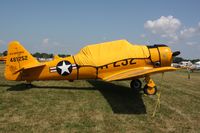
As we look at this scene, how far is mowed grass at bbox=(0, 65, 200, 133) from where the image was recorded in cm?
666

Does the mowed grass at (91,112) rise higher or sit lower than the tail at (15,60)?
lower

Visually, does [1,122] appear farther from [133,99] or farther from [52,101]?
[133,99]

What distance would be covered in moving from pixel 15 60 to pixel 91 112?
582cm

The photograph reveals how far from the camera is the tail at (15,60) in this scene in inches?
464

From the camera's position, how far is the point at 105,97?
1062cm

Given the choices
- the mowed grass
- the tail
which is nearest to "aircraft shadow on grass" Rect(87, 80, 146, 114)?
the mowed grass

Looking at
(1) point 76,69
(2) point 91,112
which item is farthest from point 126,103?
(1) point 76,69

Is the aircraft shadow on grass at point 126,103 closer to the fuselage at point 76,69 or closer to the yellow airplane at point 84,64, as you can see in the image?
the yellow airplane at point 84,64

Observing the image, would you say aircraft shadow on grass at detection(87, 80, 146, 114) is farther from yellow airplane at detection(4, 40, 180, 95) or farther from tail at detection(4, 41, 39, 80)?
tail at detection(4, 41, 39, 80)

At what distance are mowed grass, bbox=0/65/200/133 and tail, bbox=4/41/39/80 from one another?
88 cm

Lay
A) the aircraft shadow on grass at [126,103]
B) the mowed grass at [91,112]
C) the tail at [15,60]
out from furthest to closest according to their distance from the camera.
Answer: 1. the tail at [15,60]
2. the aircraft shadow on grass at [126,103]
3. the mowed grass at [91,112]

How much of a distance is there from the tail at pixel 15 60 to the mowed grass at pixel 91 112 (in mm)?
885

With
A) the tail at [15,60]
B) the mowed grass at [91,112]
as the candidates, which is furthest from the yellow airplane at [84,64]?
the mowed grass at [91,112]

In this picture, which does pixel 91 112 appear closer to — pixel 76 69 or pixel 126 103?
pixel 126 103
